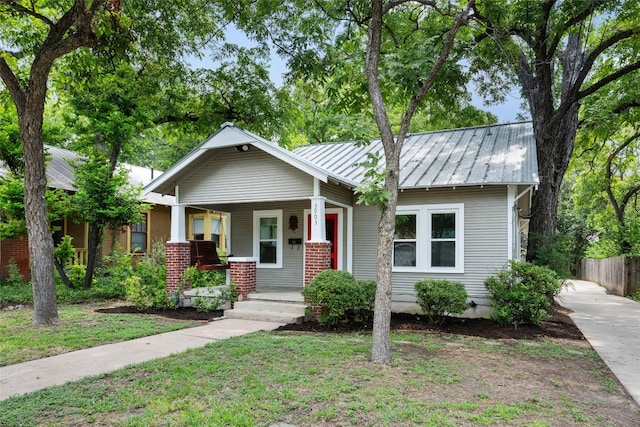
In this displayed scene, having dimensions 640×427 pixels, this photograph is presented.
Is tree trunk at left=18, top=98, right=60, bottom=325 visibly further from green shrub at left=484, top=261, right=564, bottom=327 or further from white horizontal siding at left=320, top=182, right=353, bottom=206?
green shrub at left=484, top=261, right=564, bottom=327

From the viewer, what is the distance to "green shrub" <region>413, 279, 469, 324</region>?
27.5ft

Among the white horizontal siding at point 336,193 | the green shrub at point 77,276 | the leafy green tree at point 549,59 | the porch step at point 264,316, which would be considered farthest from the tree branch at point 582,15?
the green shrub at point 77,276

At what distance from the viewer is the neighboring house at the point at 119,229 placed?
531 inches

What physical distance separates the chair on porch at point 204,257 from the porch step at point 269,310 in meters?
1.89

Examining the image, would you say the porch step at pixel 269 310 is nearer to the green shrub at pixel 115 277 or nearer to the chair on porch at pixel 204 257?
the chair on porch at pixel 204 257

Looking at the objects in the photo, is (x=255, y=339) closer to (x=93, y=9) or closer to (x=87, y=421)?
(x=87, y=421)

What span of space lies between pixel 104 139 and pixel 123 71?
80.3 inches

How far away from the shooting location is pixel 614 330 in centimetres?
896

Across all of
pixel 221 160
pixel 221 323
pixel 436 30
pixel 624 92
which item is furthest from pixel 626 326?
pixel 221 160

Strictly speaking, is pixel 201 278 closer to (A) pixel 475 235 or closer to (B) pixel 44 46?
(B) pixel 44 46

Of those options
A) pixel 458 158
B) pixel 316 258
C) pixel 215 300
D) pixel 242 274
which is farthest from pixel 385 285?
pixel 458 158

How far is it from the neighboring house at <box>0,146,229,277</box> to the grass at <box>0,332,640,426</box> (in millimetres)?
8290

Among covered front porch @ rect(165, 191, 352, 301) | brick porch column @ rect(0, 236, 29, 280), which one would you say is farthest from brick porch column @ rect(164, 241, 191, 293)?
brick porch column @ rect(0, 236, 29, 280)

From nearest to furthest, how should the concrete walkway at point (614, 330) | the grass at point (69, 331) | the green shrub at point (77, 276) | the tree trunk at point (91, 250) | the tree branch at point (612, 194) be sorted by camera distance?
the concrete walkway at point (614, 330) → the grass at point (69, 331) → the tree trunk at point (91, 250) → the green shrub at point (77, 276) → the tree branch at point (612, 194)
